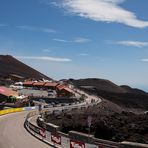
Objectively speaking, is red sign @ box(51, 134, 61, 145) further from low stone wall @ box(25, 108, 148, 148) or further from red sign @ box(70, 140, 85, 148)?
red sign @ box(70, 140, 85, 148)

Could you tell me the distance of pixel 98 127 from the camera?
48.5 meters

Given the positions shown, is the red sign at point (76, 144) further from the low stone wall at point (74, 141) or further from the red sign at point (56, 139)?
the red sign at point (56, 139)

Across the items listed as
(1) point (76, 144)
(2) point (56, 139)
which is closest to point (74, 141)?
(1) point (76, 144)

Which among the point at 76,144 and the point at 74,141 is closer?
the point at 76,144

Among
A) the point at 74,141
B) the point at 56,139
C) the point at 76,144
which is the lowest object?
the point at 56,139

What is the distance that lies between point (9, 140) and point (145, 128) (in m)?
19.3

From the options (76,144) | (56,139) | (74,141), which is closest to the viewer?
(76,144)

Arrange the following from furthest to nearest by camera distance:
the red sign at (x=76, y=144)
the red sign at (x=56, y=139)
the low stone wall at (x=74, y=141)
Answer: the red sign at (x=56, y=139), the red sign at (x=76, y=144), the low stone wall at (x=74, y=141)

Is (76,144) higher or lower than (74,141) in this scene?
lower

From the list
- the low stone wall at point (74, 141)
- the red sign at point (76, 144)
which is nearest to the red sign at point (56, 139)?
the low stone wall at point (74, 141)

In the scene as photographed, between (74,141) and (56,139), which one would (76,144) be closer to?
(74,141)

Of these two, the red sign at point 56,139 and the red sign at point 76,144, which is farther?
the red sign at point 56,139

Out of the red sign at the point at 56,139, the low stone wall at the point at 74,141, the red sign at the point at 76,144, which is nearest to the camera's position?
the low stone wall at the point at 74,141

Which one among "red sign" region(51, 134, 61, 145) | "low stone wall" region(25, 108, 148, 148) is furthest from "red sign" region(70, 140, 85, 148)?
"red sign" region(51, 134, 61, 145)
